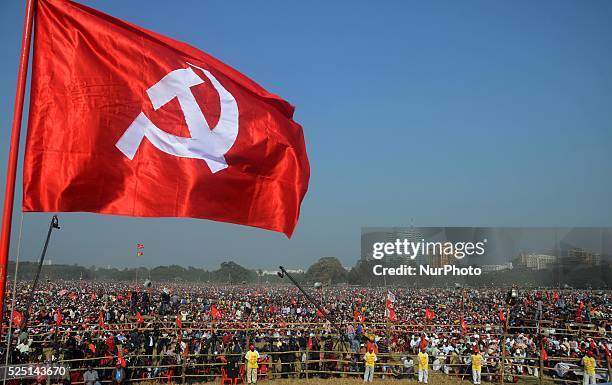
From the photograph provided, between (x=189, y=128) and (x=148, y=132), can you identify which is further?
(x=189, y=128)

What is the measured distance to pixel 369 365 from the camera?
18.5 metres

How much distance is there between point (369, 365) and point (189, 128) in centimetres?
1454

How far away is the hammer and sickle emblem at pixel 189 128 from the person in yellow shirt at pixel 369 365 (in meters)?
13.9

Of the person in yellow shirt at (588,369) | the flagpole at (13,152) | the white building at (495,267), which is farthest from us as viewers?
the white building at (495,267)

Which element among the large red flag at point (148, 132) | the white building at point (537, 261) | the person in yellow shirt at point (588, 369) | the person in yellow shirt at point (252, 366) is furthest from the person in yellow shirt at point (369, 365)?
the white building at point (537, 261)

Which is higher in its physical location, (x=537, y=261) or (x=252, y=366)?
(x=537, y=261)

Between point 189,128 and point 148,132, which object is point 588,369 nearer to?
point 189,128

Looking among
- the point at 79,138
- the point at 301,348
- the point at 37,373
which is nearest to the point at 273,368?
the point at 301,348

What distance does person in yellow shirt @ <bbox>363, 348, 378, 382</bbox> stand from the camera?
60.4 ft

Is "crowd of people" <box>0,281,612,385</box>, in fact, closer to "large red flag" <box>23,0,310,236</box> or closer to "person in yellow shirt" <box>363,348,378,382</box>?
"person in yellow shirt" <box>363,348,378,382</box>

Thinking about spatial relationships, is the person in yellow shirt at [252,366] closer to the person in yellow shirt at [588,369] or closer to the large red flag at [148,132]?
the person in yellow shirt at [588,369]

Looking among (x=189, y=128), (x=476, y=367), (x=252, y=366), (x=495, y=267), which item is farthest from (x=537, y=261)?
(x=189, y=128)

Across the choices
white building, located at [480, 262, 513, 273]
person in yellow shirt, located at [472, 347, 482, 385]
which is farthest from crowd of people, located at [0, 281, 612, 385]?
white building, located at [480, 262, 513, 273]

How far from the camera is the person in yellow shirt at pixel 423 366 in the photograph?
18.3 m
